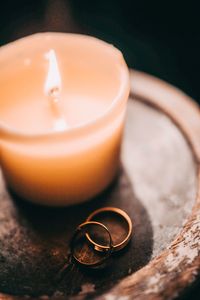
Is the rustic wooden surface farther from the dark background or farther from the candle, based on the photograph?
the dark background

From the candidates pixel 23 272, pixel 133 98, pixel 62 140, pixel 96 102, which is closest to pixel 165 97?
pixel 133 98

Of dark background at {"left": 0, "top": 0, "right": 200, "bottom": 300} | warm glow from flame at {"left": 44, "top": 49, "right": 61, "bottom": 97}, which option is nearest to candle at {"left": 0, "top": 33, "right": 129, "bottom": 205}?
warm glow from flame at {"left": 44, "top": 49, "right": 61, "bottom": 97}

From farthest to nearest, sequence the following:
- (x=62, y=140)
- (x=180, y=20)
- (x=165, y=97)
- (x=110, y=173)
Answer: (x=180, y=20) → (x=165, y=97) → (x=110, y=173) → (x=62, y=140)

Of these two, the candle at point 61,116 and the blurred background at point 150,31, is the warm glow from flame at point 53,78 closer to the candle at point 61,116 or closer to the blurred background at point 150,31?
the candle at point 61,116

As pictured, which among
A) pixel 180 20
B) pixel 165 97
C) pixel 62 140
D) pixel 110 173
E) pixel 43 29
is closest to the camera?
pixel 62 140

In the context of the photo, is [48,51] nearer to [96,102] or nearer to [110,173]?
[96,102]
